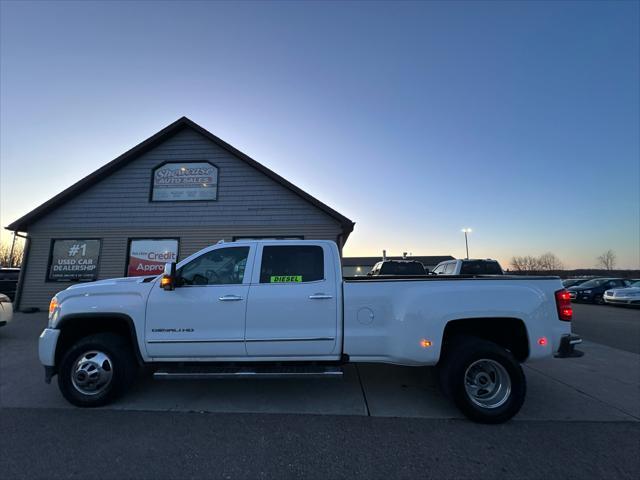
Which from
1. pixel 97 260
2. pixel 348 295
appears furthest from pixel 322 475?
pixel 97 260

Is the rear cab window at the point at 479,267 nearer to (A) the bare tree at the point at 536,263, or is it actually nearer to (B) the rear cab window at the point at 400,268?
(B) the rear cab window at the point at 400,268

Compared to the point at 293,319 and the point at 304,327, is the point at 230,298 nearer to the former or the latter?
the point at 293,319

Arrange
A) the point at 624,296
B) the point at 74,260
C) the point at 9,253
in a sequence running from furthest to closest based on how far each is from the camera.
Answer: the point at 9,253, the point at 624,296, the point at 74,260

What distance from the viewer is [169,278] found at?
363 cm

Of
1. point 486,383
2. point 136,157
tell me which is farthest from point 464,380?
point 136,157

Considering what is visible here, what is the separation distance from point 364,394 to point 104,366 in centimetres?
331

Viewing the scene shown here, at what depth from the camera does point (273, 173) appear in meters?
11.2

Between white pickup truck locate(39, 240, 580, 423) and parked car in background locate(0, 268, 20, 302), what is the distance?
12357mm

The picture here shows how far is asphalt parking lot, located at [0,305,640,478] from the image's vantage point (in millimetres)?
2621

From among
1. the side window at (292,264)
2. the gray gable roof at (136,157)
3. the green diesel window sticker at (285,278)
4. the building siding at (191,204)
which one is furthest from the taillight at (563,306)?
the building siding at (191,204)

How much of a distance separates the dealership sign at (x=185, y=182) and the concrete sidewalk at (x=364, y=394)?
23.8 ft

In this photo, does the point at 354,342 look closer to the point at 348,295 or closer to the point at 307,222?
the point at 348,295

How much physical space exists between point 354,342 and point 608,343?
25.3 ft

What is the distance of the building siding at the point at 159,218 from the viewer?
1111 cm
